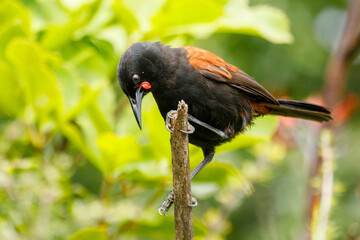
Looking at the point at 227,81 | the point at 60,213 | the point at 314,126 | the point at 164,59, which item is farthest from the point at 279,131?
the point at 60,213

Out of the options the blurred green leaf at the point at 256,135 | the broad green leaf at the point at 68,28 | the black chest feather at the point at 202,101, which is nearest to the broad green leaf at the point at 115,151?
the black chest feather at the point at 202,101

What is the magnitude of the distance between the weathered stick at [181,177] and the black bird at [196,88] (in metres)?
0.59

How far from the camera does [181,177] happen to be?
7.07 feet

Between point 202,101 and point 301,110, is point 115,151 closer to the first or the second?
point 202,101

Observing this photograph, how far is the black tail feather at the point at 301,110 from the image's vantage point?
3.42 metres

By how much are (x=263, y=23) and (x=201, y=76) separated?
55cm

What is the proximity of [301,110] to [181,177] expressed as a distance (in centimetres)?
155

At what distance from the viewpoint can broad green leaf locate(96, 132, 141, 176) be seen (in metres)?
2.71

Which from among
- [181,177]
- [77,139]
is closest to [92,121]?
[77,139]

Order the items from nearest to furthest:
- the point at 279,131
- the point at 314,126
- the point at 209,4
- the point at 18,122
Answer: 1. the point at 209,4
2. the point at 18,122
3. the point at 314,126
4. the point at 279,131

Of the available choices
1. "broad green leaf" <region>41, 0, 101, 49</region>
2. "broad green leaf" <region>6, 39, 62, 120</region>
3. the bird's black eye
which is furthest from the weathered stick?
"broad green leaf" <region>41, 0, 101, 49</region>

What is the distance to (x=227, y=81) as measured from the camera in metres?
3.20

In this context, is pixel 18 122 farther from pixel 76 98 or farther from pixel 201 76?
pixel 201 76

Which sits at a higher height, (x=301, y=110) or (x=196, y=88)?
(x=301, y=110)
